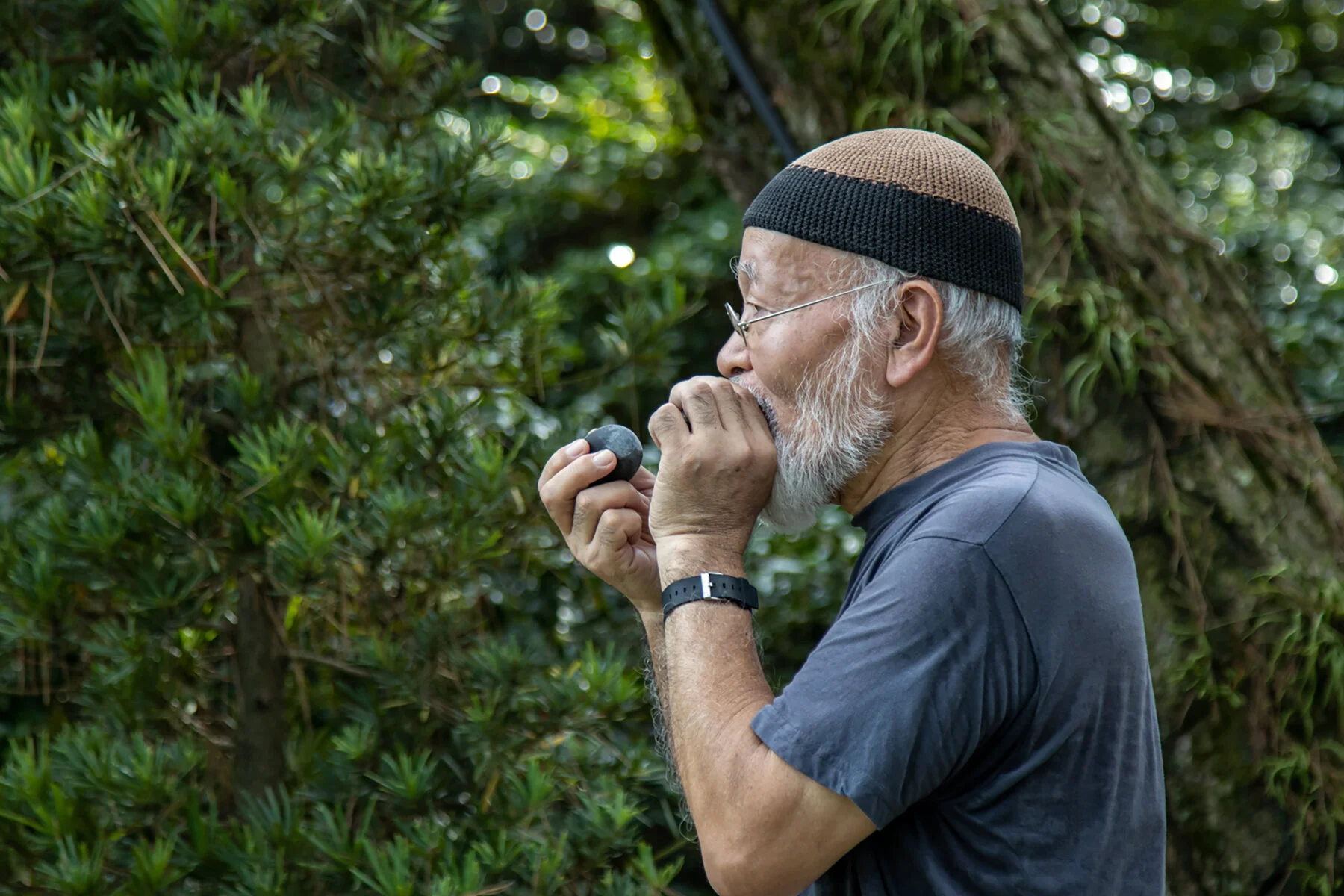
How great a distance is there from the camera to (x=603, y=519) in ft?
6.57

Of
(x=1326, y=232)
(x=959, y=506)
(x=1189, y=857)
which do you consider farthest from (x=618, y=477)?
(x=1326, y=232)

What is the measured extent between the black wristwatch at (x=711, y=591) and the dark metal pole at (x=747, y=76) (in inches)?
90.8

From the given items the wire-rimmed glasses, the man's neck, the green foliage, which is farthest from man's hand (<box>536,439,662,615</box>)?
the green foliage

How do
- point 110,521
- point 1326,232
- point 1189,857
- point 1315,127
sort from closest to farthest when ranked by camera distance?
1. point 110,521
2. point 1189,857
3. point 1326,232
4. point 1315,127

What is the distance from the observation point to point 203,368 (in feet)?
9.64

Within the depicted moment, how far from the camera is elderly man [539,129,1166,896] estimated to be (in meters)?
1.41

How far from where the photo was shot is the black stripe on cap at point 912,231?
5.69 ft

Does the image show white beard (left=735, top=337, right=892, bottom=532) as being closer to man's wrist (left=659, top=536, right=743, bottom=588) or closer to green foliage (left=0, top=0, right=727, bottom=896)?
man's wrist (left=659, top=536, right=743, bottom=588)

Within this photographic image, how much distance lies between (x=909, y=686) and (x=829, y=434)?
505mm

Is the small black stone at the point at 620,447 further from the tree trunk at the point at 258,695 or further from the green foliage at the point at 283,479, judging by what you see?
the tree trunk at the point at 258,695

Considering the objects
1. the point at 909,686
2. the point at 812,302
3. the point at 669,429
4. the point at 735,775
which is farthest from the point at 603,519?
the point at 909,686

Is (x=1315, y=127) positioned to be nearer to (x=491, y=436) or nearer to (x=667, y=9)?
(x=667, y=9)

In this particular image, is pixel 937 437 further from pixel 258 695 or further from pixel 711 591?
pixel 258 695

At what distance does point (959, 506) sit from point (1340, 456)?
3.13 meters
